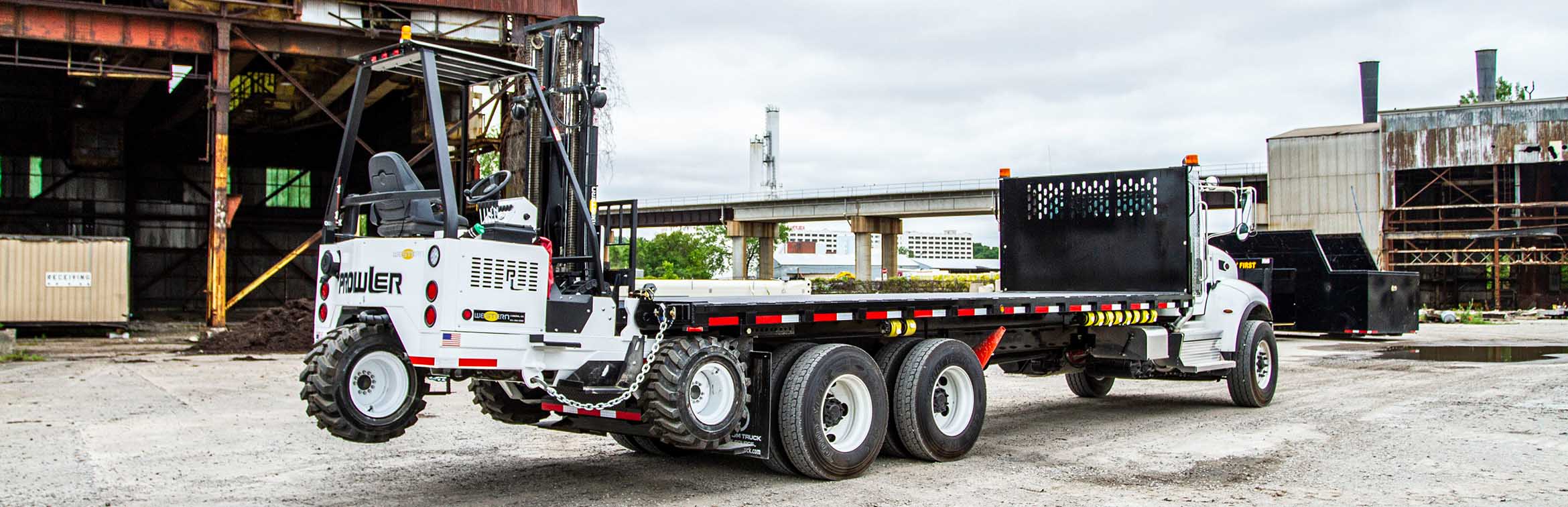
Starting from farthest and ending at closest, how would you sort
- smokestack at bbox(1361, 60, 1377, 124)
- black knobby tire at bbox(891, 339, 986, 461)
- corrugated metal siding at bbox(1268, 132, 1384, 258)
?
smokestack at bbox(1361, 60, 1377, 124) < corrugated metal siding at bbox(1268, 132, 1384, 258) < black knobby tire at bbox(891, 339, 986, 461)

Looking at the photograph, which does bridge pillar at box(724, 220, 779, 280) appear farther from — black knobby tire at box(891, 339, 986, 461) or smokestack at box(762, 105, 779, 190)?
black knobby tire at box(891, 339, 986, 461)

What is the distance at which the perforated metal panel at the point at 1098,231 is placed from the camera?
41.1 ft

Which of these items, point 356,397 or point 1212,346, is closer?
point 356,397

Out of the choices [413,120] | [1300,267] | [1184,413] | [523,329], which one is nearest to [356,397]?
[523,329]

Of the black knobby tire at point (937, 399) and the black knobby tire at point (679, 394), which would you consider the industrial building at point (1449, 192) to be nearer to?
the black knobby tire at point (937, 399)

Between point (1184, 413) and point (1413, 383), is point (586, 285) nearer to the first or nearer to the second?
point (1184, 413)

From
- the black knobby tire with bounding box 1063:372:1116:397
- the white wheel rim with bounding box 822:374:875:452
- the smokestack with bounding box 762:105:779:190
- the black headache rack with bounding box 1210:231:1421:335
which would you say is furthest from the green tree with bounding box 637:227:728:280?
the white wheel rim with bounding box 822:374:875:452

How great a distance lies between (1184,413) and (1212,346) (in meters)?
0.76

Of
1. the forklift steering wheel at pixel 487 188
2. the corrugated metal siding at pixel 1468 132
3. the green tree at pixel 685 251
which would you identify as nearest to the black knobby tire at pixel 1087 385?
the forklift steering wheel at pixel 487 188

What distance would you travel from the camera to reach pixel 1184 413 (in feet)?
41.0

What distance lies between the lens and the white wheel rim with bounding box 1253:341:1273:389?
13148 mm

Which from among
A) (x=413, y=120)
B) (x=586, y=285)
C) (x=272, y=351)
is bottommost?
(x=272, y=351)

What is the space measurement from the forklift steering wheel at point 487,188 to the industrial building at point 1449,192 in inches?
1778

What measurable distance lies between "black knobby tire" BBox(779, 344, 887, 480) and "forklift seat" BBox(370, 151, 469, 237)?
2446 millimetres
